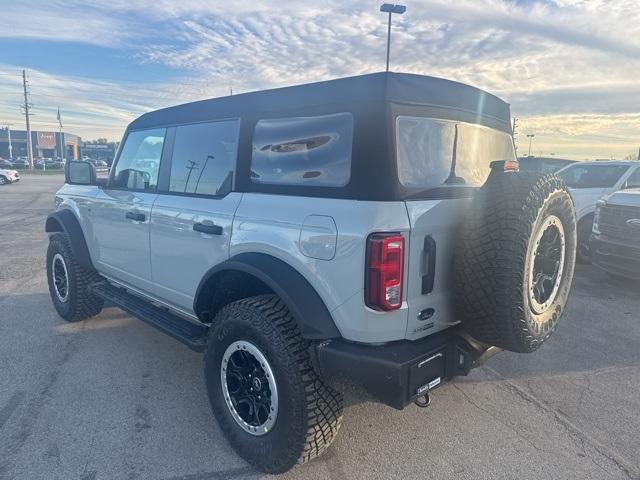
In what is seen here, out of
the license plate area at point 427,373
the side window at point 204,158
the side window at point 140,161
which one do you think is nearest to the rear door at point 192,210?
the side window at point 204,158

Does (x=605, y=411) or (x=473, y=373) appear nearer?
(x=605, y=411)

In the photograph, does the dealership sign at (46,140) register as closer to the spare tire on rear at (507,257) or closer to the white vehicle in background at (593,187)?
the white vehicle in background at (593,187)

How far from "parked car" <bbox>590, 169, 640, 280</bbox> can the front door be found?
5.70 m

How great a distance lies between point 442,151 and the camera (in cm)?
258

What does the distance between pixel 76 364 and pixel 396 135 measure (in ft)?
10.8

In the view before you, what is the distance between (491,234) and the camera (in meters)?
2.26

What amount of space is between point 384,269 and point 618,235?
532 cm

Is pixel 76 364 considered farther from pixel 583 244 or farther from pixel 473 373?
pixel 583 244

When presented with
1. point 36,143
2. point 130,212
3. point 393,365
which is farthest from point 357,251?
point 36,143

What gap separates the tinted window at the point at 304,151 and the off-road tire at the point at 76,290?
2.83m

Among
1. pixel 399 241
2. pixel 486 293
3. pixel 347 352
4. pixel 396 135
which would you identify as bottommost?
pixel 347 352

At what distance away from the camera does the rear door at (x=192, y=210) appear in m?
2.95

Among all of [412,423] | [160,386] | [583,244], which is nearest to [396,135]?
[412,423]

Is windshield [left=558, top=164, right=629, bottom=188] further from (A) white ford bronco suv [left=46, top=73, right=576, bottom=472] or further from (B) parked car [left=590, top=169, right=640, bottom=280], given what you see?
(A) white ford bronco suv [left=46, top=73, right=576, bottom=472]
